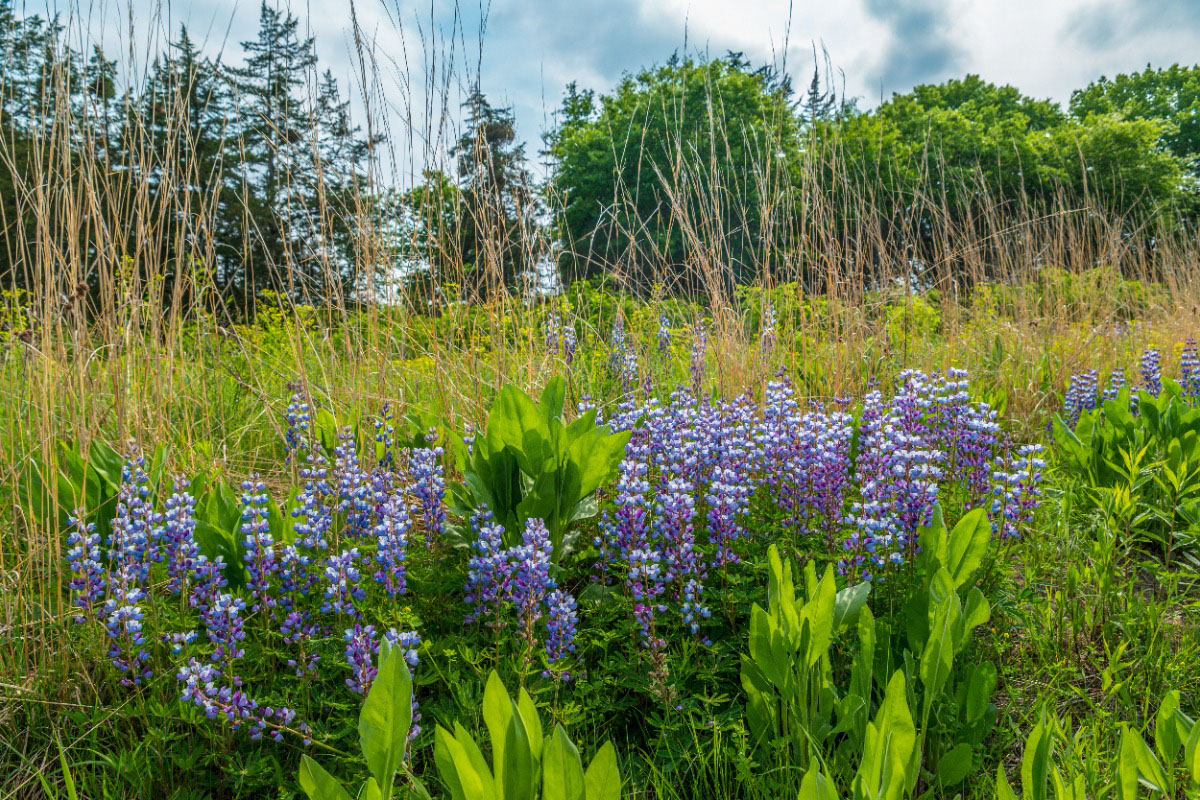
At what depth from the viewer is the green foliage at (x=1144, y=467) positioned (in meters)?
2.31

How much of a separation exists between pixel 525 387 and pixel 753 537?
1.41 m

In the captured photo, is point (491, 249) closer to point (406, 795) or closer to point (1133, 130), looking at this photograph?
point (406, 795)

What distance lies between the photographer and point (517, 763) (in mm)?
1005

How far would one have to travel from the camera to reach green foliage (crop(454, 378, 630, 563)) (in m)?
1.87

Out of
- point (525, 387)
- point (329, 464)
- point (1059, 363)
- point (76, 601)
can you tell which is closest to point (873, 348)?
point (1059, 363)

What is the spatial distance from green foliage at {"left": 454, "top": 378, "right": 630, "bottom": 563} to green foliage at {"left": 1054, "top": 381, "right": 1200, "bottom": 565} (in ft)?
5.09

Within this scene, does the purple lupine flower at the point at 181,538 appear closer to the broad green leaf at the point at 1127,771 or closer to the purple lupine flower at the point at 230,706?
the purple lupine flower at the point at 230,706

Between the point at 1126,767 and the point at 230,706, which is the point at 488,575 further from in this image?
the point at 1126,767

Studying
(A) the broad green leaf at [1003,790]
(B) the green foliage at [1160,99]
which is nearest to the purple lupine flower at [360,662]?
(A) the broad green leaf at [1003,790]

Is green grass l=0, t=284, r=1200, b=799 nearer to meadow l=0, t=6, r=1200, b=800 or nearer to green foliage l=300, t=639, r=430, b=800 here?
meadow l=0, t=6, r=1200, b=800

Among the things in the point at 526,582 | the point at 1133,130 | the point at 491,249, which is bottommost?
the point at 526,582

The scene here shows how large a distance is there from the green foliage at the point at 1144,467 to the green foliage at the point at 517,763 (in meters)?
1.89

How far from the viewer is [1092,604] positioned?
198 cm

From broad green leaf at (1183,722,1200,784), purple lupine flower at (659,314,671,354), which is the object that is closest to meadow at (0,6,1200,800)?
broad green leaf at (1183,722,1200,784)
